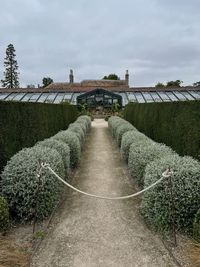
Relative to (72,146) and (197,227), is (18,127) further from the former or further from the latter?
(197,227)

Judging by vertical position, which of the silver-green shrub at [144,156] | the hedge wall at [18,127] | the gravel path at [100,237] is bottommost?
the gravel path at [100,237]

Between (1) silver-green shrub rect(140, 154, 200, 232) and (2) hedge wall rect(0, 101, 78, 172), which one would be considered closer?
(1) silver-green shrub rect(140, 154, 200, 232)

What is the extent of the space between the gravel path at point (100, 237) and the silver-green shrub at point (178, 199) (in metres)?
0.29

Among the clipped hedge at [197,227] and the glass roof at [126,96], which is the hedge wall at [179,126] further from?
the glass roof at [126,96]

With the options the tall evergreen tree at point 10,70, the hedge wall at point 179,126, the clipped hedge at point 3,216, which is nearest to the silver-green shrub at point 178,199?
the hedge wall at point 179,126

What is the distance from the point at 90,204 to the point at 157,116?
6.47 meters

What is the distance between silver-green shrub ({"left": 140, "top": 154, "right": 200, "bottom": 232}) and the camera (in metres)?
4.82

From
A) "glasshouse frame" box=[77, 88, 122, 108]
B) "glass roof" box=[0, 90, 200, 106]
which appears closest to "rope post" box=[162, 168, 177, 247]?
"glass roof" box=[0, 90, 200, 106]

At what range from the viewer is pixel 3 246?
13.3 ft

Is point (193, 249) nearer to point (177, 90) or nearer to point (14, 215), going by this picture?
point (14, 215)

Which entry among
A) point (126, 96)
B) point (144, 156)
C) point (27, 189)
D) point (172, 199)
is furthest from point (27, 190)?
point (126, 96)

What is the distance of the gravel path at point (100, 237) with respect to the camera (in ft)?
13.8

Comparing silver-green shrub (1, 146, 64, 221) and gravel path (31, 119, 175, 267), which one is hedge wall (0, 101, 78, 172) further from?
gravel path (31, 119, 175, 267)

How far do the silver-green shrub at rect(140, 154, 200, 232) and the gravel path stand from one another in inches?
11.4
